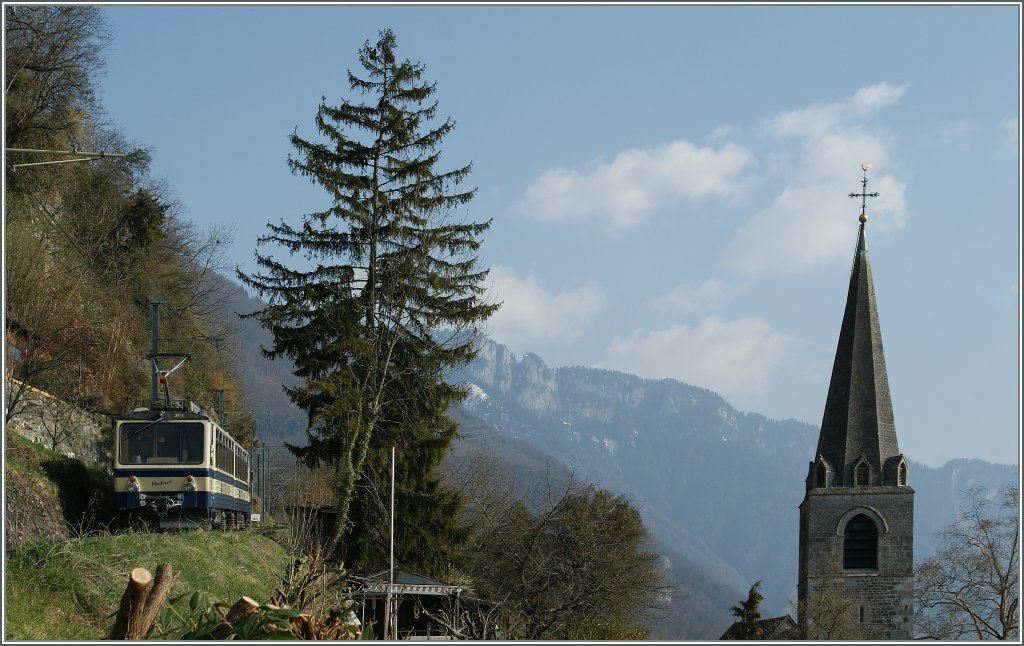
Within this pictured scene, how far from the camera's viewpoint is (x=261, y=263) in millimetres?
31375

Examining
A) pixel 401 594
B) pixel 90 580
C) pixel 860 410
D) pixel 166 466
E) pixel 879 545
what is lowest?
pixel 401 594

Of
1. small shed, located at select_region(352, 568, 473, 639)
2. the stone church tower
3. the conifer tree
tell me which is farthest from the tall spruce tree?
the stone church tower

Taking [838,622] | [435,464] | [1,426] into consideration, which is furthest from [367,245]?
[838,622]

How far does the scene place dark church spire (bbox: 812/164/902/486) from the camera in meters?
60.7

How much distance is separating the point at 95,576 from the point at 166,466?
9.87 meters

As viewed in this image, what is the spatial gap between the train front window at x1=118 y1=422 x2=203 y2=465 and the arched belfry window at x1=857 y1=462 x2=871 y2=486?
45.4m

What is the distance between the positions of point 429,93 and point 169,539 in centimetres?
1782

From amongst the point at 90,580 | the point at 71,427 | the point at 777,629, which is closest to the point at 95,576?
the point at 90,580

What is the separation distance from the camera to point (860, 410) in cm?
6144

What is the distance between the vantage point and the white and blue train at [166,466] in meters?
22.1

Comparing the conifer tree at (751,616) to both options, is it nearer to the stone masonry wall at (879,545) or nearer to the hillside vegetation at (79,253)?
the stone masonry wall at (879,545)

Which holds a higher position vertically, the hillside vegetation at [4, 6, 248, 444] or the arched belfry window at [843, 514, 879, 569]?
the hillside vegetation at [4, 6, 248, 444]

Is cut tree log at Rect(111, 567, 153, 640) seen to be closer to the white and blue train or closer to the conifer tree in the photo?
the white and blue train

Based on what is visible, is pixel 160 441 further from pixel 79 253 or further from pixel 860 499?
pixel 860 499
